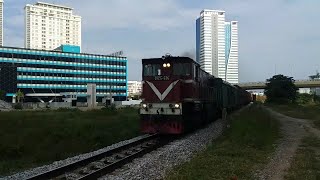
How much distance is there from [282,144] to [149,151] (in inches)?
256

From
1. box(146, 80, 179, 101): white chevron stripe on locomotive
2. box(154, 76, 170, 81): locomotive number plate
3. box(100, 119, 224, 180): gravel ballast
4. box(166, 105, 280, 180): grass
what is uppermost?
box(154, 76, 170, 81): locomotive number plate

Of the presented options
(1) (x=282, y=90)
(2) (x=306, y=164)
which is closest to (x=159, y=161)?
(2) (x=306, y=164)

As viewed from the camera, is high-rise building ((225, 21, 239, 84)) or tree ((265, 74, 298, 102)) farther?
high-rise building ((225, 21, 239, 84))

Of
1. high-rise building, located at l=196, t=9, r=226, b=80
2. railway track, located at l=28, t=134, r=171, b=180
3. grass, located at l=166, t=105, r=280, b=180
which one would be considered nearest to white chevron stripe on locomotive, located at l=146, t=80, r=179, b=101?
railway track, located at l=28, t=134, r=171, b=180

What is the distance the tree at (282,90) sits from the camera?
96.5 meters

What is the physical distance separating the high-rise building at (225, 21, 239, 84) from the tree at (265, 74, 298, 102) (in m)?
22.7

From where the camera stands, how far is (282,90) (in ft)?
318

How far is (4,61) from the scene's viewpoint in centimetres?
13288

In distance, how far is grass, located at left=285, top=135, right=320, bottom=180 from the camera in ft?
33.0

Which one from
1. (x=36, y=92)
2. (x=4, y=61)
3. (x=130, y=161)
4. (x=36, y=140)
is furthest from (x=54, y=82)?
(x=130, y=161)

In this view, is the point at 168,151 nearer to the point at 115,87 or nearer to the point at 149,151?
the point at 149,151

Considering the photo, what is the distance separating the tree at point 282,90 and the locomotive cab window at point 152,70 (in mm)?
79399

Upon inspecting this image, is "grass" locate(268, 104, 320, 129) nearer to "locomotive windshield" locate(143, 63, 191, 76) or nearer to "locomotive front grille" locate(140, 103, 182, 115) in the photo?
"locomotive windshield" locate(143, 63, 191, 76)

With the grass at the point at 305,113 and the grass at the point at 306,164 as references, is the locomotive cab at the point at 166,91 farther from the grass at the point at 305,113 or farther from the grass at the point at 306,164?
the grass at the point at 305,113
